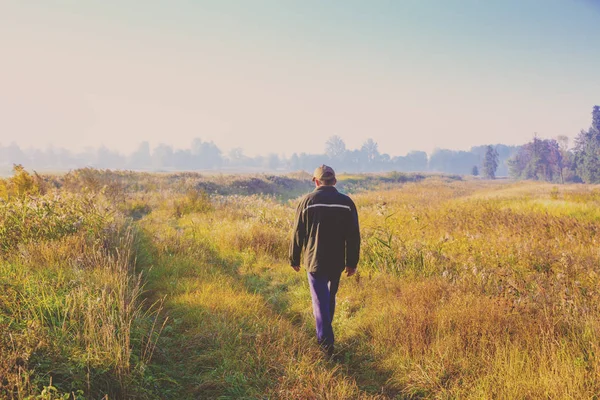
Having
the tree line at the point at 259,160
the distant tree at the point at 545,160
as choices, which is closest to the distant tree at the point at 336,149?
the tree line at the point at 259,160

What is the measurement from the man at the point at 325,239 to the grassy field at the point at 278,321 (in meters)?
0.49

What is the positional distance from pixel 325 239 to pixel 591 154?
77025mm

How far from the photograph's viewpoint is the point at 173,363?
3418 mm

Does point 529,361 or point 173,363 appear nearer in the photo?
point 529,361

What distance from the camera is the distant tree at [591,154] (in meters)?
57.2

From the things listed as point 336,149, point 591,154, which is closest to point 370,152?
point 336,149

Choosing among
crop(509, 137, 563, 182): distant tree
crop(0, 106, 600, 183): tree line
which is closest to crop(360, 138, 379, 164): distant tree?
crop(0, 106, 600, 183): tree line

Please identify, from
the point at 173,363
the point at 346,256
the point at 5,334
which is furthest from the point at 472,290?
the point at 5,334

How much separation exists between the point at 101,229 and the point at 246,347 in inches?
198

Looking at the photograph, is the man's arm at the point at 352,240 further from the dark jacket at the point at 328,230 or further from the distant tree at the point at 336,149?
the distant tree at the point at 336,149

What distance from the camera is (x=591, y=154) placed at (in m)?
58.4

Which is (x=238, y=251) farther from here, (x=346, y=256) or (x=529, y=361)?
(x=529, y=361)

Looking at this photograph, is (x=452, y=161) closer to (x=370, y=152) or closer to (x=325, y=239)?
(x=370, y=152)

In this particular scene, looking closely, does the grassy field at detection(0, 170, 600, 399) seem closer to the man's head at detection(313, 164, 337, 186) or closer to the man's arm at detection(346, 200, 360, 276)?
the man's arm at detection(346, 200, 360, 276)
